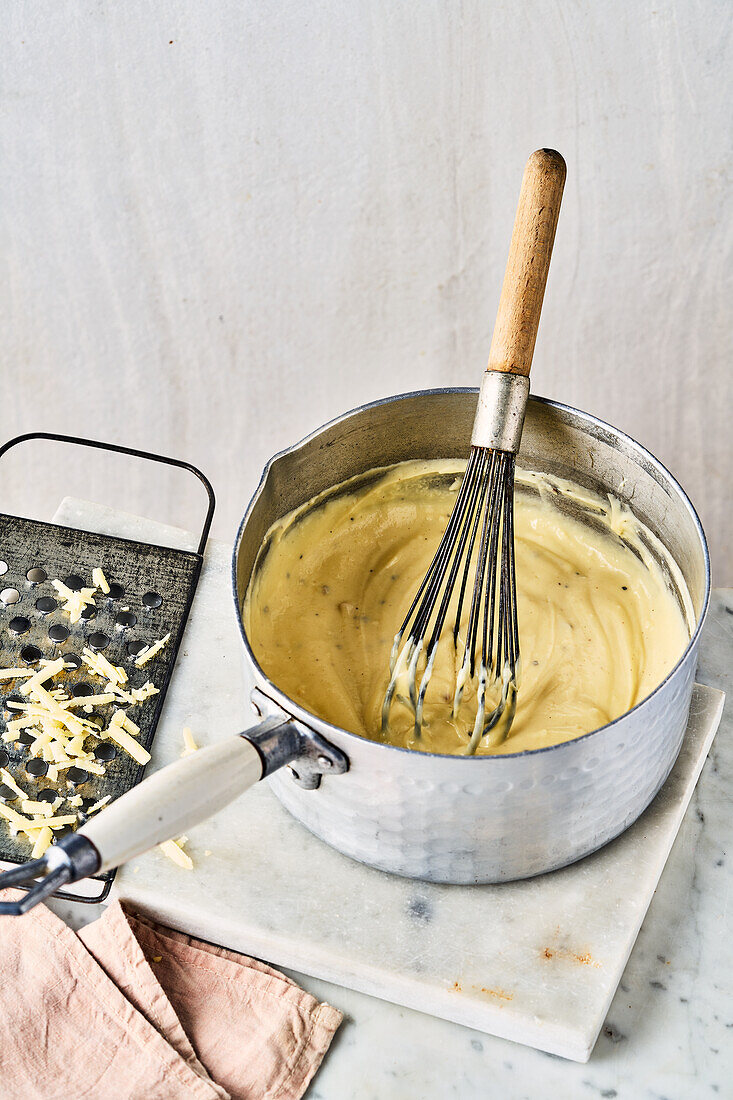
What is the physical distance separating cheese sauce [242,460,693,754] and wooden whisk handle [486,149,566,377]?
0.56 ft

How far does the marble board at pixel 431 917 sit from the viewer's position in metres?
0.69

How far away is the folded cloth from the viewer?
683mm

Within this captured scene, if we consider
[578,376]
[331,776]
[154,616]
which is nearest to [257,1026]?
[331,776]

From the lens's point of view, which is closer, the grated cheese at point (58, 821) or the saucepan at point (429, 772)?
the saucepan at point (429, 772)

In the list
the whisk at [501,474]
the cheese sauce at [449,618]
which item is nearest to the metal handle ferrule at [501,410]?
the whisk at [501,474]

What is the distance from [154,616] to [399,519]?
8.1 inches

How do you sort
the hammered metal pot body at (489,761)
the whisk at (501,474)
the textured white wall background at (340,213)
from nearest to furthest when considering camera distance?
1. the hammered metal pot body at (489,761)
2. the whisk at (501,474)
3. the textured white wall background at (340,213)

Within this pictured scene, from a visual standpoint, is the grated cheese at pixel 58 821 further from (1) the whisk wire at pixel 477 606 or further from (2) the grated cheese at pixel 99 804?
(1) the whisk wire at pixel 477 606

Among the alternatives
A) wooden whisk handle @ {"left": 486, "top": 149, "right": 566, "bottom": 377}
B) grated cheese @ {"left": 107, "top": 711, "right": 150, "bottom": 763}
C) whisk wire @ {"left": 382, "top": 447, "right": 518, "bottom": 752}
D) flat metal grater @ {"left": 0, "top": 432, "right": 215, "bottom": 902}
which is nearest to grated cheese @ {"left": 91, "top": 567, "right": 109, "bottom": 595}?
flat metal grater @ {"left": 0, "top": 432, "right": 215, "bottom": 902}

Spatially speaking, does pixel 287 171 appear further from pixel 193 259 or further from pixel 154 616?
pixel 154 616

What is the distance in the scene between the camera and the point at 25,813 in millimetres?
750

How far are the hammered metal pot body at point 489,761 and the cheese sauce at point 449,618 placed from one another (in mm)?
38

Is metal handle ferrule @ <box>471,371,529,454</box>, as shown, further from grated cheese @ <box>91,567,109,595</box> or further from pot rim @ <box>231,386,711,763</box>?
grated cheese @ <box>91,567,109,595</box>

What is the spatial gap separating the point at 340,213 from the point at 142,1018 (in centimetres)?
74
